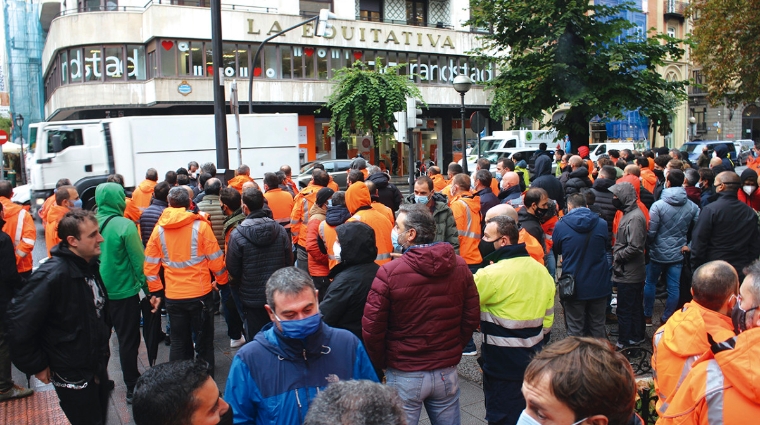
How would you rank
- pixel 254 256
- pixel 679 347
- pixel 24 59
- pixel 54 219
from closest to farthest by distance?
pixel 679 347
pixel 254 256
pixel 54 219
pixel 24 59

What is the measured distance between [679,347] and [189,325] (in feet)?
13.8

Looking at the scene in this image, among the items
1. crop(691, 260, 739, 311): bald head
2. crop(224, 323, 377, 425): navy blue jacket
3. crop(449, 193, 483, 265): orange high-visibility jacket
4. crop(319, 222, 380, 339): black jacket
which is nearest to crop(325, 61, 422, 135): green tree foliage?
crop(449, 193, 483, 265): orange high-visibility jacket

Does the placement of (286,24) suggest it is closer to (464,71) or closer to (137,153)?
(464,71)

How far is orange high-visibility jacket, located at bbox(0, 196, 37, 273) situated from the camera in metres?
6.60

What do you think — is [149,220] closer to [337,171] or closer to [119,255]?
[119,255]

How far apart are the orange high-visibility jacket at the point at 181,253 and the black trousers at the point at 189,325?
0.10 meters

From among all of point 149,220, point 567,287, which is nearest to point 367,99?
point 149,220

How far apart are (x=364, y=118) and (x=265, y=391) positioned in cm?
2587

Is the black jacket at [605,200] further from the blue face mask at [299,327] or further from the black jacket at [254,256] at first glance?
the blue face mask at [299,327]

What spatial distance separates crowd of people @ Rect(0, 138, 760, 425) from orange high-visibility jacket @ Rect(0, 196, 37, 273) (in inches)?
A: 0.9

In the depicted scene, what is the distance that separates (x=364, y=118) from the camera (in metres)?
28.0

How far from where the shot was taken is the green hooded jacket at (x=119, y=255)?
17.3ft

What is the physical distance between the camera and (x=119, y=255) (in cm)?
530

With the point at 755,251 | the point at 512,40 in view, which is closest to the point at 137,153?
the point at 512,40
